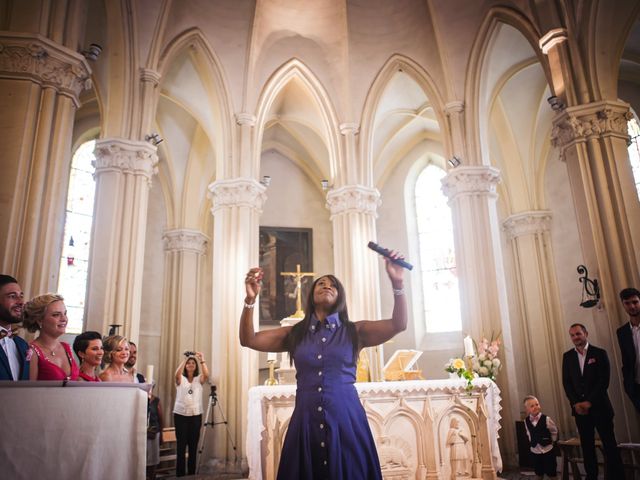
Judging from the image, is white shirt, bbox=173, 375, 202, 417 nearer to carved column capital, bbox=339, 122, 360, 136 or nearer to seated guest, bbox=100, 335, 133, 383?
seated guest, bbox=100, 335, 133, 383

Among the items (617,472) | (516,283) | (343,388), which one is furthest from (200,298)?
(343,388)

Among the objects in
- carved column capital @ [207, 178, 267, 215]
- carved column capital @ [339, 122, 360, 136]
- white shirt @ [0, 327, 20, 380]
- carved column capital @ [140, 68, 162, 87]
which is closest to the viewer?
white shirt @ [0, 327, 20, 380]

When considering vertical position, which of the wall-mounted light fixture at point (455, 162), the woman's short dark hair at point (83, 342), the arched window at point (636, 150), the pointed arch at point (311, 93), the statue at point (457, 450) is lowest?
the statue at point (457, 450)

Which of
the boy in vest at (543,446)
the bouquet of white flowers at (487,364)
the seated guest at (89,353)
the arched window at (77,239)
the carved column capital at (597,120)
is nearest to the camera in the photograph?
the seated guest at (89,353)

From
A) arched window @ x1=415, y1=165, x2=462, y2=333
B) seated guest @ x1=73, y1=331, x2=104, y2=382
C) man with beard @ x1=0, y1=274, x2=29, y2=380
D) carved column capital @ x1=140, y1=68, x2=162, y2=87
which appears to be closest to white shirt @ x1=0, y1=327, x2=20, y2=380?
man with beard @ x1=0, y1=274, x2=29, y2=380

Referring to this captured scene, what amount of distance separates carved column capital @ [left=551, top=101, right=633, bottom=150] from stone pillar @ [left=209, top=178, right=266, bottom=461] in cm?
579

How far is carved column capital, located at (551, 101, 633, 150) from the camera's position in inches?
314

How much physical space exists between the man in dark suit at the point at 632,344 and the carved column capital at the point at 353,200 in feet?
23.1

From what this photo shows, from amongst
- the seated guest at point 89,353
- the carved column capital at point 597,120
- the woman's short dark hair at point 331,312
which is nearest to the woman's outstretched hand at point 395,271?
the woman's short dark hair at point 331,312

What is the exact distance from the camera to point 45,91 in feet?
20.4

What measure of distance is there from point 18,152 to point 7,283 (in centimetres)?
307

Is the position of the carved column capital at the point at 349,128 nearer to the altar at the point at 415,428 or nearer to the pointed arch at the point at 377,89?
the pointed arch at the point at 377,89

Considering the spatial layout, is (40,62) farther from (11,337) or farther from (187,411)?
(187,411)

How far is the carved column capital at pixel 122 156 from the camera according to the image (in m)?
8.90
